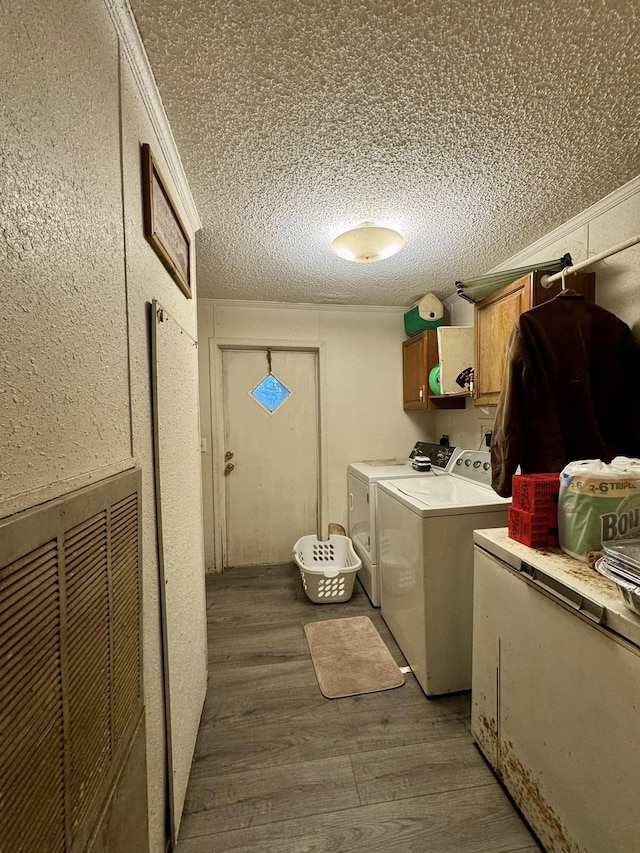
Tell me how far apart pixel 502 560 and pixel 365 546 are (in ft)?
4.75

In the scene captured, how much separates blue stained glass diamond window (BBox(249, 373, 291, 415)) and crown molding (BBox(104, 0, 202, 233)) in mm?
1712

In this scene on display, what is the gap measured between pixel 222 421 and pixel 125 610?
2.32m

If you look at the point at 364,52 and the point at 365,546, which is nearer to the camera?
the point at 364,52

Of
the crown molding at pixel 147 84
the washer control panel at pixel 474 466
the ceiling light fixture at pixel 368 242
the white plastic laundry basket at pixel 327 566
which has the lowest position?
the white plastic laundry basket at pixel 327 566

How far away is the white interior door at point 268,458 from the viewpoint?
306 cm

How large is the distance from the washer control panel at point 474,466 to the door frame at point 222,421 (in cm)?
114

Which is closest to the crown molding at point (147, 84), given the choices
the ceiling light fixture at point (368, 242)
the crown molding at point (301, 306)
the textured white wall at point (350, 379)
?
the ceiling light fixture at point (368, 242)

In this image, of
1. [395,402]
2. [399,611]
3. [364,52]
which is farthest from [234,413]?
[364,52]

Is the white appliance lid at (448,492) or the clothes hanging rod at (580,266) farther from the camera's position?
the white appliance lid at (448,492)

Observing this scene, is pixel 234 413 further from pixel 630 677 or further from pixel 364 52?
pixel 630 677

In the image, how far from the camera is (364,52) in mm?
901

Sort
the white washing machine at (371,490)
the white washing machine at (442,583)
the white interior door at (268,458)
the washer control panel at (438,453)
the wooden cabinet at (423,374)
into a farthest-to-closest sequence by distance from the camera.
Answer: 1. the white interior door at (268,458)
2. the wooden cabinet at (423,374)
3. the washer control panel at (438,453)
4. the white washing machine at (371,490)
5. the white washing machine at (442,583)

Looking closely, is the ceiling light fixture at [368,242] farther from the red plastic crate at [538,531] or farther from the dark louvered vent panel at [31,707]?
the dark louvered vent panel at [31,707]

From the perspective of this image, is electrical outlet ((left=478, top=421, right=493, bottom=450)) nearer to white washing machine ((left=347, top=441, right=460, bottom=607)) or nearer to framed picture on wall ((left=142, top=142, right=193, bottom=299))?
white washing machine ((left=347, top=441, right=460, bottom=607))
